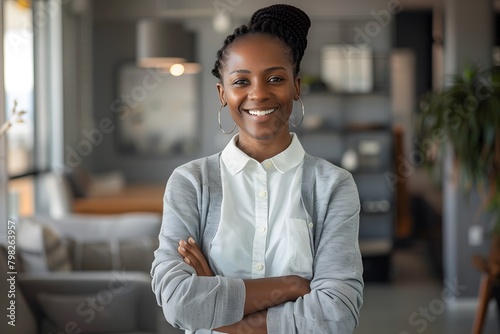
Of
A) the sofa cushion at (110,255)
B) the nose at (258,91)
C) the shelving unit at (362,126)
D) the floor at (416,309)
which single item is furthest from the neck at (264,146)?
the shelving unit at (362,126)

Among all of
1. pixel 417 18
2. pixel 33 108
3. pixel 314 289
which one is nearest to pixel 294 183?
pixel 314 289

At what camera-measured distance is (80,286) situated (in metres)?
3.27

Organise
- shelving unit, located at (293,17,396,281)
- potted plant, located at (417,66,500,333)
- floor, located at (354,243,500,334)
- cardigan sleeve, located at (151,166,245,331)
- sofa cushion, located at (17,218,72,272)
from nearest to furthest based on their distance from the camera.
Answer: cardigan sleeve, located at (151,166,245,331) → sofa cushion, located at (17,218,72,272) → potted plant, located at (417,66,500,333) → floor, located at (354,243,500,334) → shelving unit, located at (293,17,396,281)

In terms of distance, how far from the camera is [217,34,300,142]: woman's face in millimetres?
1264

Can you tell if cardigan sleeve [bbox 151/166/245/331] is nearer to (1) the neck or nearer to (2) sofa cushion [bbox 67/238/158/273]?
(1) the neck

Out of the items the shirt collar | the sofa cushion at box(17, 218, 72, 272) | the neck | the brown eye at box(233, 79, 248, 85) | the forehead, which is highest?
the forehead

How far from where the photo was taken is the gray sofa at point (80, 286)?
10.1ft

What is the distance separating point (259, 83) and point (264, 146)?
140 mm

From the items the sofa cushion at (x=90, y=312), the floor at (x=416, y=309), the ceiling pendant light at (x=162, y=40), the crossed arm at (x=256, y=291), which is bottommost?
the floor at (x=416, y=309)

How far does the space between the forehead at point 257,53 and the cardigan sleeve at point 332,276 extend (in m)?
0.23

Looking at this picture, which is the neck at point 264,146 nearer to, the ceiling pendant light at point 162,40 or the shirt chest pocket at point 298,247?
the shirt chest pocket at point 298,247

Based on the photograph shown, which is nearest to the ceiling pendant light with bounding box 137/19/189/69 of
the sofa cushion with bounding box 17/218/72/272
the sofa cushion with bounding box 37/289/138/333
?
the sofa cushion with bounding box 17/218/72/272

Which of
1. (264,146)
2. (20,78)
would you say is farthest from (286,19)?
(20,78)

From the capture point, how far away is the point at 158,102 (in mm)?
8242
